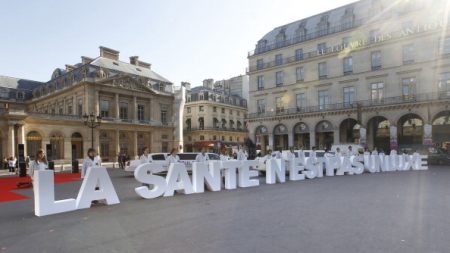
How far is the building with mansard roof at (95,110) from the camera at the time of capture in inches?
1534

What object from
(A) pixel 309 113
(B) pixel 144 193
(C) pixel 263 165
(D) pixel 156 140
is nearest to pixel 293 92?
(A) pixel 309 113

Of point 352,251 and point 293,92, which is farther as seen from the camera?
point 293,92

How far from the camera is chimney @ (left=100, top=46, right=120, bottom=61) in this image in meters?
50.1

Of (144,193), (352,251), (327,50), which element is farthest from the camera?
(327,50)

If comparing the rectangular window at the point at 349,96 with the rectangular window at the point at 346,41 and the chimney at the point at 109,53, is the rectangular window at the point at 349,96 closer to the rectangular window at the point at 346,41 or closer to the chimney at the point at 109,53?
the rectangular window at the point at 346,41

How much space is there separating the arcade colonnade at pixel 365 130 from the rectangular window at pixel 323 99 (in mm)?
1471

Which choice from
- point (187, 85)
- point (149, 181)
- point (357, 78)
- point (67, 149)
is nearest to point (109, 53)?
point (67, 149)

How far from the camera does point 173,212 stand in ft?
26.8

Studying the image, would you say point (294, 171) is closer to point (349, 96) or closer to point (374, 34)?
point (349, 96)

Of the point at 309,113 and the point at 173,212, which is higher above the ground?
the point at 309,113

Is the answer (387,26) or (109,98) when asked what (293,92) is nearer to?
(387,26)

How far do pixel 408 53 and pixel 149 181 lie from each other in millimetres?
35027

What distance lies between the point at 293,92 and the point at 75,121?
29.6 metres

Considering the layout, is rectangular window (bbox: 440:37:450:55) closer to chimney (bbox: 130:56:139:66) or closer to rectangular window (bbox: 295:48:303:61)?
rectangular window (bbox: 295:48:303:61)
